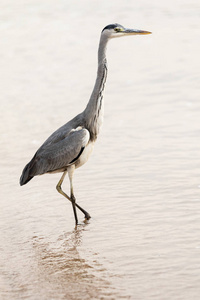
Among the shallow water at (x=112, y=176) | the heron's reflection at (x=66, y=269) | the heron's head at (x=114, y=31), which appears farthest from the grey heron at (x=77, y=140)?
the heron's reflection at (x=66, y=269)

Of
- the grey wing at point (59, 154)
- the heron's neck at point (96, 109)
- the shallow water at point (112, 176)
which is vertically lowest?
the shallow water at point (112, 176)

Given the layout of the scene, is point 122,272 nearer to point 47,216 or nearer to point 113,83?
point 47,216

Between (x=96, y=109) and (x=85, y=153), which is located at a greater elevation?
(x=96, y=109)

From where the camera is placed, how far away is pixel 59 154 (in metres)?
7.91

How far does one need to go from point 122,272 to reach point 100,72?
101 inches

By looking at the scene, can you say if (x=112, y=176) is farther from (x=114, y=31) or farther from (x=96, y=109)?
(x=114, y=31)

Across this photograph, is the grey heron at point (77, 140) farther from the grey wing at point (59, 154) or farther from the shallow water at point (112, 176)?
the shallow water at point (112, 176)

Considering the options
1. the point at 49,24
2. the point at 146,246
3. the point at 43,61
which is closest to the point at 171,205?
the point at 146,246

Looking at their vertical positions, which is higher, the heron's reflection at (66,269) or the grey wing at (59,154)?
the grey wing at (59,154)

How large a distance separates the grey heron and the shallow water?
46 centimetres

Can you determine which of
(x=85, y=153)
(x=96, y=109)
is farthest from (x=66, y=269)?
(x=96, y=109)

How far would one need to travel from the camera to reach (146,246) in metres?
6.70

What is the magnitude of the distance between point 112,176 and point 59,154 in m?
1.17

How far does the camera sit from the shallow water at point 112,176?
6215 mm
